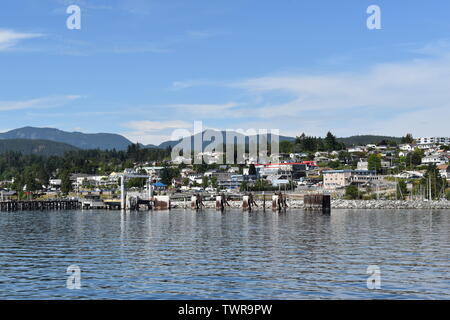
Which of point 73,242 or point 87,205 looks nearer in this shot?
point 73,242

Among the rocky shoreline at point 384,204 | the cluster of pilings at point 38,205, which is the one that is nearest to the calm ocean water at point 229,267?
the rocky shoreline at point 384,204

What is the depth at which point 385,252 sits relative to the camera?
39469mm

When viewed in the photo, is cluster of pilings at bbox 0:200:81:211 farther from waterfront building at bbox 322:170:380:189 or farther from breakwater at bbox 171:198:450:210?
waterfront building at bbox 322:170:380:189

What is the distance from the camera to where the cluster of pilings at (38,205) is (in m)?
168

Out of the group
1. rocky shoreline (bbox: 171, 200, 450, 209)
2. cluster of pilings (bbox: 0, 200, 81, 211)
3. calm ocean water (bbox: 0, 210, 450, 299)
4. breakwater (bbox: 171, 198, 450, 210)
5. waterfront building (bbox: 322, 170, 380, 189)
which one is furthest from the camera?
waterfront building (bbox: 322, 170, 380, 189)

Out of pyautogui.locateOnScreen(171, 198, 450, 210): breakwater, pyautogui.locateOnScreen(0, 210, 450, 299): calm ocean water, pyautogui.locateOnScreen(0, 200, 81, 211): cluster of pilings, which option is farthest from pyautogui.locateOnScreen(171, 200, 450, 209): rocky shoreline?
pyautogui.locateOnScreen(0, 210, 450, 299): calm ocean water

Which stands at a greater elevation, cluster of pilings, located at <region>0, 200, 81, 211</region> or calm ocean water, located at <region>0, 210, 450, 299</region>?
calm ocean water, located at <region>0, 210, 450, 299</region>

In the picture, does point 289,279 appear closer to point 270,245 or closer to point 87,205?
point 270,245

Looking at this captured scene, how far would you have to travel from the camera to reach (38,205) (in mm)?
173500

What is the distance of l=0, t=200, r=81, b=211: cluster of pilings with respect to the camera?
168 metres

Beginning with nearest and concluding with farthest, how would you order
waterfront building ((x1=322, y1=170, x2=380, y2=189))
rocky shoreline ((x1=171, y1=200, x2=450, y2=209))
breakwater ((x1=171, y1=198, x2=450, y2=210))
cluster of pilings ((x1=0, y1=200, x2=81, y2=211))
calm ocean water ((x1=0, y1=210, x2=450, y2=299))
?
1. calm ocean water ((x1=0, y1=210, x2=450, y2=299))
2. rocky shoreline ((x1=171, y1=200, x2=450, y2=209))
3. breakwater ((x1=171, y1=198, x2=450, y2=210))
4. cluster of pilings ((x1=0, y1=200, x2=81, y2=211))
5. waterfront building ((x1=322, y1=170, x2=380, y2=189))

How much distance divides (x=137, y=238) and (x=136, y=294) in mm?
28717
